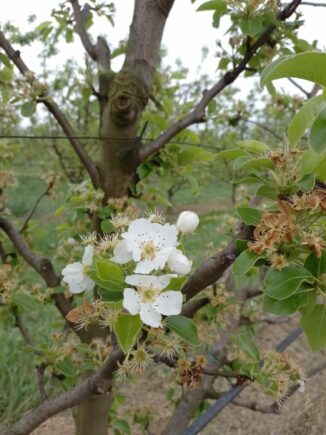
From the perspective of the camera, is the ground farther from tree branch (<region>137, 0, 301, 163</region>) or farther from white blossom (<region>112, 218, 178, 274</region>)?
white blossom (<region>112, 218, 178, 274</region>)

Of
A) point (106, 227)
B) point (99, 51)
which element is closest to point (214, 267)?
point (106, 227)

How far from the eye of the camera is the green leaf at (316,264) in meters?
0.77

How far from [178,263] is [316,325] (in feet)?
1.05

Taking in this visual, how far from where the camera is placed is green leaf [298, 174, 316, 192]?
0.74m

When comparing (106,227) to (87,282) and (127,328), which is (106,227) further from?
(127,328)

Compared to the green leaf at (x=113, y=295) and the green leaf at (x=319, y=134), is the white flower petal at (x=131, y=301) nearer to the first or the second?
the green leaf at (x=113, y=295)

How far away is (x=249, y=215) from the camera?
2.60 ft

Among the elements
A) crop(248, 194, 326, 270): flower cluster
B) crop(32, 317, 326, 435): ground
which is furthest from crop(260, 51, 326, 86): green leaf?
crop(32, 317, 326, 435): ground

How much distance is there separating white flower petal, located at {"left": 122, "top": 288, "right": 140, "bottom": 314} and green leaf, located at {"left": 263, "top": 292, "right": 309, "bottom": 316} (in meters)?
0.25

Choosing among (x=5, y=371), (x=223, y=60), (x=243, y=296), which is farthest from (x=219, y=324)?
(x=5, y=371)

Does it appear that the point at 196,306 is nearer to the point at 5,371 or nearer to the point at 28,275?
the point at 5,371

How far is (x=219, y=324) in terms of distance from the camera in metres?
1.76

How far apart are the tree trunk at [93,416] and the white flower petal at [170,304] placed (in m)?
1.04

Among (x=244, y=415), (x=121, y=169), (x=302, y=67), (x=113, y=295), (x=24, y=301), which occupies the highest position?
(x=302, y=67)
